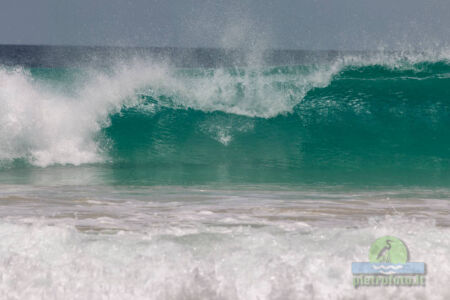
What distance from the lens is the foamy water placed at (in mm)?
2676

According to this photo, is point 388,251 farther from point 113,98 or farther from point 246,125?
point 113,98

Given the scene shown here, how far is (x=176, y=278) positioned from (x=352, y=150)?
6.52 meters

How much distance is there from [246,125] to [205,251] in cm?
696

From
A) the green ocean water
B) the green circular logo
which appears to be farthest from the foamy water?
the green ocean water

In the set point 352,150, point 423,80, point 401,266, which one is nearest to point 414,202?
point 401,266

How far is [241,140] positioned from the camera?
30.4 ft

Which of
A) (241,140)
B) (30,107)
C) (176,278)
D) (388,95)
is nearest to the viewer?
(176,278)

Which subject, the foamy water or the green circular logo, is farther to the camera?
the green circular logo

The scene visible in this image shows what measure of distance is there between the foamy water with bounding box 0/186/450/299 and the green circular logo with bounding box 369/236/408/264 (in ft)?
0.14

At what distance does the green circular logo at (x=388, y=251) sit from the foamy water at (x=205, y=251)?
0.04m

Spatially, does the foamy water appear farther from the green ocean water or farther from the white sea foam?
the white sea foam

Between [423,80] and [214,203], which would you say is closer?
[214,203]

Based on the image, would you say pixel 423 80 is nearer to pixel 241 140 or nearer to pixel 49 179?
pixel 241 140

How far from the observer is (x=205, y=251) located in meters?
2.99
